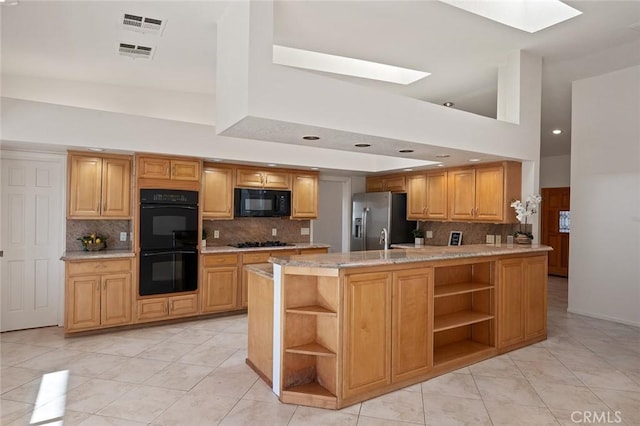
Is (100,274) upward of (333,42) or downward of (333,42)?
downward

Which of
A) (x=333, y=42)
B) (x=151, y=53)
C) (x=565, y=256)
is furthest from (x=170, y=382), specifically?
(x=565, y=256)

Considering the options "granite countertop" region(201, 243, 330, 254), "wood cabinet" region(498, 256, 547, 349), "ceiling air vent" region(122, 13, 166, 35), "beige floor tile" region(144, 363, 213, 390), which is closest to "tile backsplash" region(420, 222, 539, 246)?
"wood cabinet" region(498, 256, 547, 349)

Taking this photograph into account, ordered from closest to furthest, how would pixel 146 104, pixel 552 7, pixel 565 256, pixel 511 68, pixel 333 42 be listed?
pixel 552 7
pixel 333 42
pixel 511 68
pixel 146 104
pixel 565 256

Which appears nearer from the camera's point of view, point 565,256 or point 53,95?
point 53,95

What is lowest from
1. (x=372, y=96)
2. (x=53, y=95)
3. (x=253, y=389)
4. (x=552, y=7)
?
(x=253, y=389)

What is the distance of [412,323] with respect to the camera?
3203 mm

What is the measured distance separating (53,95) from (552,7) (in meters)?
5.45

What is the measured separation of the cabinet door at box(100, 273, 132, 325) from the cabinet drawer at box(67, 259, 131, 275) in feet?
0.26

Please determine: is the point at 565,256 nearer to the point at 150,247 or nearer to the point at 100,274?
the point at 150,247

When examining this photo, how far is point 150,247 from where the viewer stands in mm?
4664

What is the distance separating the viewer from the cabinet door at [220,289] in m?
5.05

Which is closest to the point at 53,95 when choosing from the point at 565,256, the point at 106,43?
the point at 106,43

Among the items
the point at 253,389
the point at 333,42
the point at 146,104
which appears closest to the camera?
the point at 253,389

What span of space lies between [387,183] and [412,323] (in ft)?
13.4
